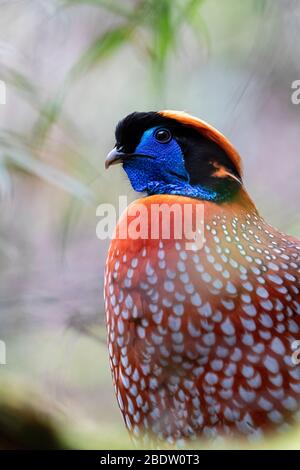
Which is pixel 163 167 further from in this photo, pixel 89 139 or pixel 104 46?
pixel 104 46

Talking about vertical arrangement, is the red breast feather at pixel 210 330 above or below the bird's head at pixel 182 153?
below

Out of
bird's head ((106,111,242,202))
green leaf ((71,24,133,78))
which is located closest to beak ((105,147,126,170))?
bird's head ((106,111,242,202))

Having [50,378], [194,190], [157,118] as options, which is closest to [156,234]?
[194,190]

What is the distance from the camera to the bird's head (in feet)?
4.07

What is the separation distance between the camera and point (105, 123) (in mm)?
1430

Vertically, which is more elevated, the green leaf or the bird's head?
→ the green leaf

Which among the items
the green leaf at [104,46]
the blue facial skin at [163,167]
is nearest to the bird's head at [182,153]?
the blue facial skin at [163,167]

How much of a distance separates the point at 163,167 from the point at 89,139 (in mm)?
248

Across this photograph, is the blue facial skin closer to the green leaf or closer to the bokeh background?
the bokeh background

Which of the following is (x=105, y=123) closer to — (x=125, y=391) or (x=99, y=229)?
(x=99, y=229)

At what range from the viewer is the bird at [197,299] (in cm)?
120

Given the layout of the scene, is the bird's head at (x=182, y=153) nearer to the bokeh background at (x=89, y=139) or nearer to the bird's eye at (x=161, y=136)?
the bird's eye at (x=161, y=136)

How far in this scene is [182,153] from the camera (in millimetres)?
1246

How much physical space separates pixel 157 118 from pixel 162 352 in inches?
16.3
